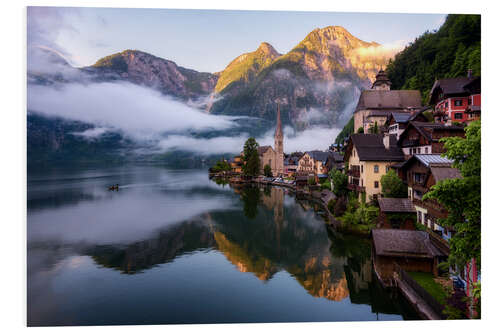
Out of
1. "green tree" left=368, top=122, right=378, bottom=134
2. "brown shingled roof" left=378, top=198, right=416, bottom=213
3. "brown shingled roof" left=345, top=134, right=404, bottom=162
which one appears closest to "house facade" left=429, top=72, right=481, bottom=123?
"brown shingled roof" left=345, top=134, right=404, bottom=162

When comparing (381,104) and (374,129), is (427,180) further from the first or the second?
(381,104)

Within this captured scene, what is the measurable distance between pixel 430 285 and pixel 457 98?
19047 millimetres

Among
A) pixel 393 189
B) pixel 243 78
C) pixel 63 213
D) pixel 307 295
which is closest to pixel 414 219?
pixel 393 189

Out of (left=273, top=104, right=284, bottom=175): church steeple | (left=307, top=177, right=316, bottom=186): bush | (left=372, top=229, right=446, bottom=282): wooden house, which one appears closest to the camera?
(left=372, top=229, right=446, bottom=282): wooden house

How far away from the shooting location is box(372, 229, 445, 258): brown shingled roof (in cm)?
1226

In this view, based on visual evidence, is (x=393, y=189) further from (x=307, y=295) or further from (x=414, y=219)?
(x=307, y=295)

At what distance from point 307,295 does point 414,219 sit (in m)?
8.89

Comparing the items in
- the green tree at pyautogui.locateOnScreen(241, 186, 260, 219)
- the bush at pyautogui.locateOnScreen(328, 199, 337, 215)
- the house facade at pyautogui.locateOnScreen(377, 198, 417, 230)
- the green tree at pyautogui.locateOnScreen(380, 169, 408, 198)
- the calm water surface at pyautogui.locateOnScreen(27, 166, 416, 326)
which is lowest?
the calm water surface at pyautogui.locateOnScreen(27, 166, 416, 326)

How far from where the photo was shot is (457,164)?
26.5ft

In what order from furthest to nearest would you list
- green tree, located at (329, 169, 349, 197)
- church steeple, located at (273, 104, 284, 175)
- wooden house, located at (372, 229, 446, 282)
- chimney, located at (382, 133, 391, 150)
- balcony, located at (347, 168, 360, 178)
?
church steeple, located at (273, 104, 284, 175), green tree, located at (329, 169, 349, 197), balcony, located at (347, 168, 360, 178), chimney, located at (382, 133, 391, 150), wooden house, located at (372, 229, 446, 282)

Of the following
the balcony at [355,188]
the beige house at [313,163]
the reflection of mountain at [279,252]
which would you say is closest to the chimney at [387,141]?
the balcony at [355,188]

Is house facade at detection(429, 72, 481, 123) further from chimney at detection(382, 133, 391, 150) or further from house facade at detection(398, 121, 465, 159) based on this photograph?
chimney at detection(382, 133, 391, 150)

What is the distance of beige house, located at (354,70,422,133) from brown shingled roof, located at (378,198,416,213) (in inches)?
1069

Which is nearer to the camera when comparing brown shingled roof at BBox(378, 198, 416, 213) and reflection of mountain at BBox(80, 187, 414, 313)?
reflection of mountain at BBox(80, 187, 414, 313)
